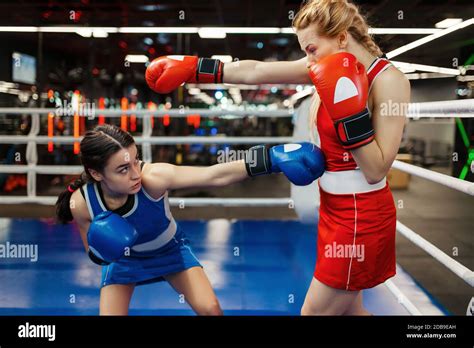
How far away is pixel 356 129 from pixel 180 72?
1.66 feet

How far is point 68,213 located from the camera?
4.73ft

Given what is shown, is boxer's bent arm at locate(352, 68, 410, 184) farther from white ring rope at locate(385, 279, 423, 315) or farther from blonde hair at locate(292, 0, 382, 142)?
white ring rope at locate(385, 279, 423, 315)

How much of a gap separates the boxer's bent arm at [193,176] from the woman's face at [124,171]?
61 mm

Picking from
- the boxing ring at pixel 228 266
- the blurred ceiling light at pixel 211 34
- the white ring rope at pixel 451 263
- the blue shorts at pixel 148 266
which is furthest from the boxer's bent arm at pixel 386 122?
the blurred ceiling light at pixel 211 34

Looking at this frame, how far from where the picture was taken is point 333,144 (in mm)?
1186

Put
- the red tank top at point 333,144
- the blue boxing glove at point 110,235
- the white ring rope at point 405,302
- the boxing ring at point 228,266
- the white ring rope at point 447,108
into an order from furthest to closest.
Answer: the boxing ring at point 228,266, the white ring rope at point 405,302, the white ring rope at point 447,108, the blue boxing glove at point 110,235, the red tank top at point 333,144

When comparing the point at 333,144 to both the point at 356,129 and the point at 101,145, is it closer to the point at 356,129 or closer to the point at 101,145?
the point at 356,129

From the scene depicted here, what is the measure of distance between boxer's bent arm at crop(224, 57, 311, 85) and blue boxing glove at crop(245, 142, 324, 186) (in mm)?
224

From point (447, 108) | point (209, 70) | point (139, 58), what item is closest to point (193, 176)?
point (209, 70)

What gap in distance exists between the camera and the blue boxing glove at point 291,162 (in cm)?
117

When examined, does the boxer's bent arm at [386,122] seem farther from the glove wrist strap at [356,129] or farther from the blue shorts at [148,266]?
the blue shorts at [148,266]
